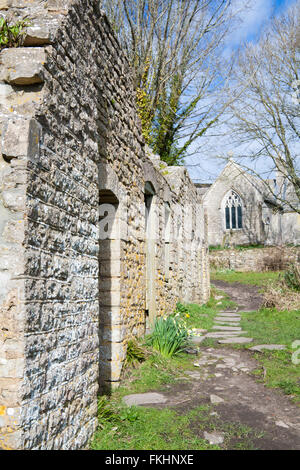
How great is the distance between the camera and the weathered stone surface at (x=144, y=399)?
13.9 feet

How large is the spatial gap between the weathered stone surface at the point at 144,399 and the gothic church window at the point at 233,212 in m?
26.6

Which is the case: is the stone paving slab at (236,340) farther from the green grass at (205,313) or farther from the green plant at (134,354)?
the green plant at (134,354)

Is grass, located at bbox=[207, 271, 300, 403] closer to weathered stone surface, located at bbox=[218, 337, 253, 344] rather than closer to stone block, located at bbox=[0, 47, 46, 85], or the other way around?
weathered stone surface, located at bbox=[218, 337, 253, 344]

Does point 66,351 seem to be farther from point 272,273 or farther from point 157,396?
point 272,273

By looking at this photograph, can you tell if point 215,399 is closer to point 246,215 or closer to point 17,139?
point 17,139

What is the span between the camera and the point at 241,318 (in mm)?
10586

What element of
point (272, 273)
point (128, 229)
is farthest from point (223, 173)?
point (128, 229)

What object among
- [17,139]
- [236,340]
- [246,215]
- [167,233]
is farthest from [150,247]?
[246,215]

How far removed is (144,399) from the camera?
171 inches

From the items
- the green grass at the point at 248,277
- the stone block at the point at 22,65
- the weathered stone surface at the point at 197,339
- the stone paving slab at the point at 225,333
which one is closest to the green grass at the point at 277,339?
the stone paving slab at the point at 225,333

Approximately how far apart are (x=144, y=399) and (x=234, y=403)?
40.2 inches

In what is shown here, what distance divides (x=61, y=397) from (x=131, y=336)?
297 centimetres

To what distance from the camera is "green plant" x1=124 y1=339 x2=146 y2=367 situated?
529 centimetres

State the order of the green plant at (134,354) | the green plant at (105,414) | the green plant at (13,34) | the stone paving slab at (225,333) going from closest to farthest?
the green plant at (13,34)
the green plant at (105,414)
the green plant at (134,354)
the stone paving slab at (225,333)
